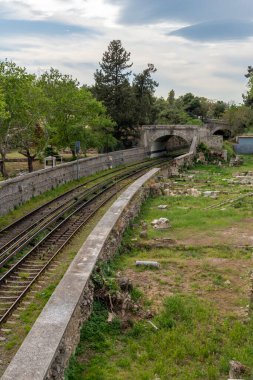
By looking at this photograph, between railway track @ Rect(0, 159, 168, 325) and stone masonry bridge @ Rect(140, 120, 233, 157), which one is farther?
stone masonry bridge @ Rect(140, 120, 233, 157)

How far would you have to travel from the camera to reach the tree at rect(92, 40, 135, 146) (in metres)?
55.6

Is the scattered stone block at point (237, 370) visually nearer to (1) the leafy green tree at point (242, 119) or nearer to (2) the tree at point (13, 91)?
(2) the tree at point (13, 91)

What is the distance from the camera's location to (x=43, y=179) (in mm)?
26281

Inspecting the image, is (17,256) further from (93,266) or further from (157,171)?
(157,171)

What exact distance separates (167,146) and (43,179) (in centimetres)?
4521

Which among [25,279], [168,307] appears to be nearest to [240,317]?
[168,307]

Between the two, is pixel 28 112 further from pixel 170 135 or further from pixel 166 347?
pixel 166 347

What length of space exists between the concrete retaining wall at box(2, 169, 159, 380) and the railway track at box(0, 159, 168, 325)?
141 cm

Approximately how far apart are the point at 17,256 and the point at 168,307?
599cm

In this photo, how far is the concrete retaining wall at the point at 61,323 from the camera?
6547 millimetres

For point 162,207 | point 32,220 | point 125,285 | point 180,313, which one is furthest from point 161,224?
point 180,313

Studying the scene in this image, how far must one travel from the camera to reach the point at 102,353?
8422 mm

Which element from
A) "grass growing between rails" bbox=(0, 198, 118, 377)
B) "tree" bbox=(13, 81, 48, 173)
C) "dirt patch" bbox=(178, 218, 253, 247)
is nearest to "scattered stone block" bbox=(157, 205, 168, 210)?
"dirt patch" bbox=(178, 218, 253, 247)

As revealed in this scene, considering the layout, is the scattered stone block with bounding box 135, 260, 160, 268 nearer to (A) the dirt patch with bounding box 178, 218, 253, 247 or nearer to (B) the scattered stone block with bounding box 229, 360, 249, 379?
(A) the dirt patch with bounding box 178, 218, 253, 247
